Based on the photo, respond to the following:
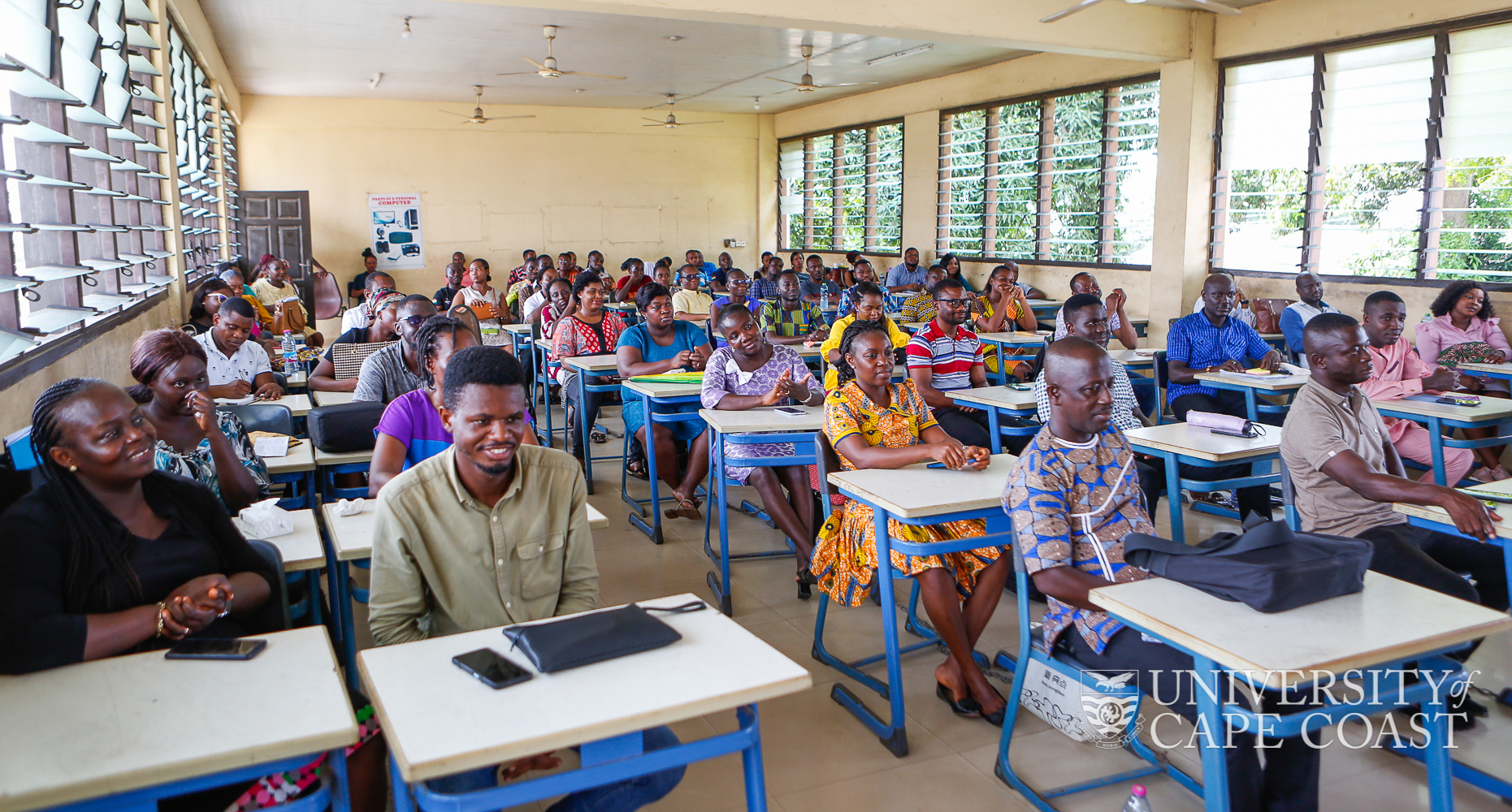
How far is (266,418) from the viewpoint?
370 cm

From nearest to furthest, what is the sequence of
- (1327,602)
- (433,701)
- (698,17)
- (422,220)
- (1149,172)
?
(433,701) → (1327,602) → (698,17) → (1149,172) → (422,220)

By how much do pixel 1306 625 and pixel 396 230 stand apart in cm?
1458

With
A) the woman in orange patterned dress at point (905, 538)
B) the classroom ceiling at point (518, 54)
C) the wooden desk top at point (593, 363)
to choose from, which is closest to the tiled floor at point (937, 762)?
the woman in orange patterned dress at point (905, 538)

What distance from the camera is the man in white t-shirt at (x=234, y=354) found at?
4574 mm

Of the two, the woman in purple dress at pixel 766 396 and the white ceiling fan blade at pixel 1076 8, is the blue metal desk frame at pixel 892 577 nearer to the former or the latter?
the woman in purple dress at pixel 766 396

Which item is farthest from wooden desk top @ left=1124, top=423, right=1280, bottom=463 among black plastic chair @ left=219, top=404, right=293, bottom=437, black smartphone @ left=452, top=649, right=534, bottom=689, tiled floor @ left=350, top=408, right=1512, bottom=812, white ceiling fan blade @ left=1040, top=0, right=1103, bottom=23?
white ceiling fan blade @ left=1040, top=0, right=1103, bottom=23

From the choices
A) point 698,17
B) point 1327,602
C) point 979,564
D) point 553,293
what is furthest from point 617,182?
point 1327,602

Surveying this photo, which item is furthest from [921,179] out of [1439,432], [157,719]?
[157,719]

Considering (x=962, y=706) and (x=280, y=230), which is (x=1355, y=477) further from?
(x=280, y=230)

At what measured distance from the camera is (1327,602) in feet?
6.22

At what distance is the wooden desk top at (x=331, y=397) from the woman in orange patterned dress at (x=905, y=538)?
233cm

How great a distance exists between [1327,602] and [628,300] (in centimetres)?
962

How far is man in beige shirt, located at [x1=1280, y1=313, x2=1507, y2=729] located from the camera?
2707 millimetres

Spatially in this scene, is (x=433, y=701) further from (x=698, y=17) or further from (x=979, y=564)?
(x=698, y=17)
